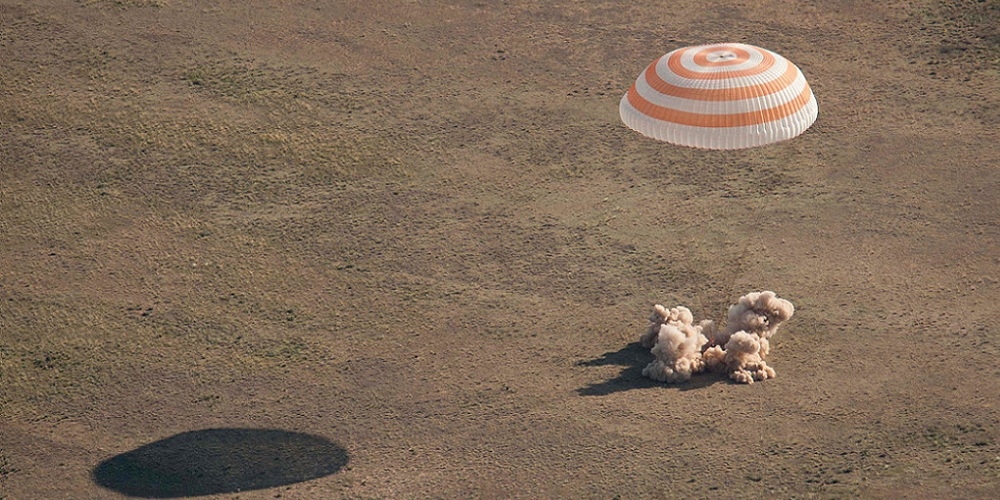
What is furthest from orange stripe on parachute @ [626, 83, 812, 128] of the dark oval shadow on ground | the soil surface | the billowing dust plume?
the dark oval shadow on ground

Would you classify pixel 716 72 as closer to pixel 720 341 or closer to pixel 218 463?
pixel 720 341

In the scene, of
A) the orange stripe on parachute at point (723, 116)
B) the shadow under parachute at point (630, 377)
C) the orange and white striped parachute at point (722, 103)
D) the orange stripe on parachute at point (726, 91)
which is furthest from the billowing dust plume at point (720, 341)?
the orange stripe on parachute at point (726, 91)

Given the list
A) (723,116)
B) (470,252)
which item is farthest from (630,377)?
(470,252)

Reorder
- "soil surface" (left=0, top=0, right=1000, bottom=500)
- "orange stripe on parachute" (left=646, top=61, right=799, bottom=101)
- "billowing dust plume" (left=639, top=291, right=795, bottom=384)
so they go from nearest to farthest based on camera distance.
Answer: "soil surface" (left=0, top=0, right=1000, bottom=500) → "orange stripe on parachute" (left=646, top=61, right=799, bottom=101) → "billowing dust plume" (left=639, top=291, right=795, bottom=384)

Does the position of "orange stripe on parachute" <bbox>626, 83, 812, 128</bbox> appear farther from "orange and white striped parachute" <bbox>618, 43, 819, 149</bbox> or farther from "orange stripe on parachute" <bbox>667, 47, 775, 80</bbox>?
"orange stripe on parachute" <bbox>667, 47, 775, 80</bbox>

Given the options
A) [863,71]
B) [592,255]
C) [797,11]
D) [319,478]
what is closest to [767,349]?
[592,255]

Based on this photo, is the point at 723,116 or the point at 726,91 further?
the point at 726,91

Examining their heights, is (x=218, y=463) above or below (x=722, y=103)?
below
